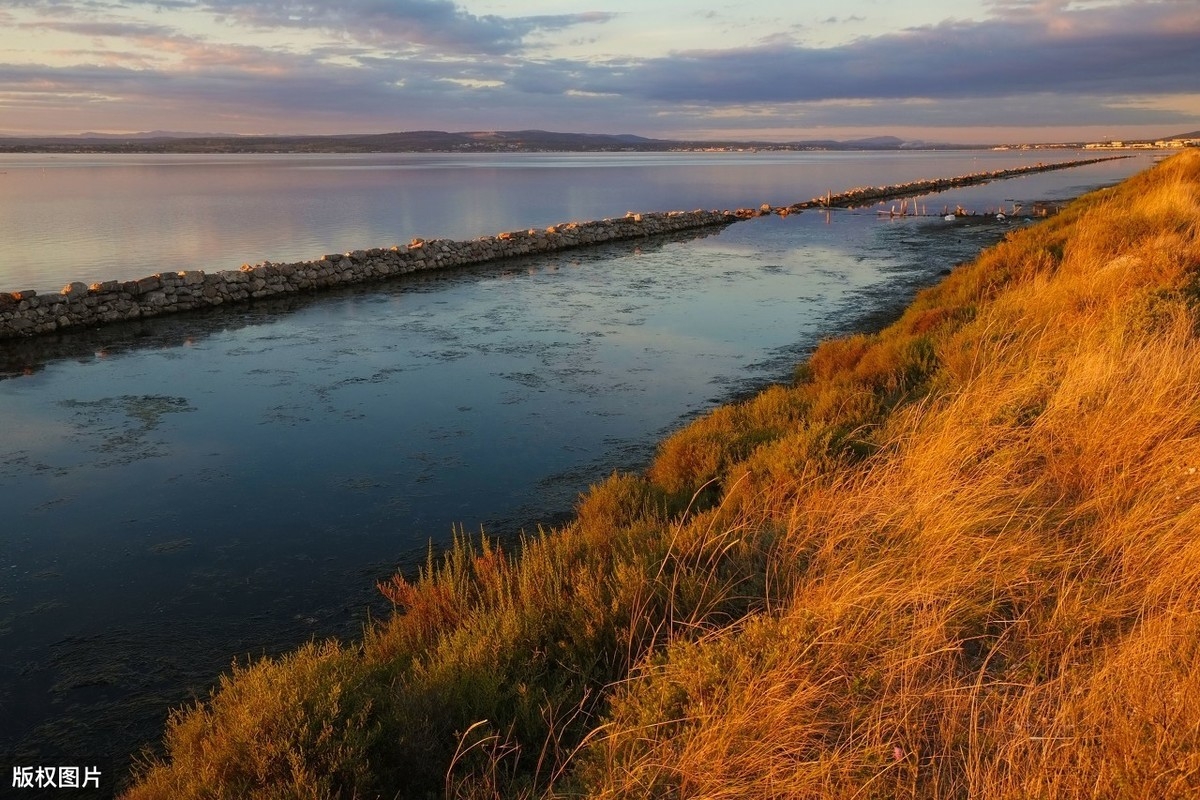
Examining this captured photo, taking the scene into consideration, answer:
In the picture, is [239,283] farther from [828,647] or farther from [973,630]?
[973,630]

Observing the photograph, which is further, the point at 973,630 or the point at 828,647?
the point at 973,630

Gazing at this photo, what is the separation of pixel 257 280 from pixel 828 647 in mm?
17236

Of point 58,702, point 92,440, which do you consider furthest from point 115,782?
point 92,440

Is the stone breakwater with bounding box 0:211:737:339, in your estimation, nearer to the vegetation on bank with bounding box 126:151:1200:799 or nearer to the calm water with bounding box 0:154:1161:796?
the calm water with bounding box 0:154:1161:796

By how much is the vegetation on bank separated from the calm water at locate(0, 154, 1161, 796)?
0.81 m

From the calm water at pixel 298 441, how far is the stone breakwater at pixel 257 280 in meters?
0.67

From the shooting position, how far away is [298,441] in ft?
28.0

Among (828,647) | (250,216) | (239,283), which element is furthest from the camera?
(250,216)

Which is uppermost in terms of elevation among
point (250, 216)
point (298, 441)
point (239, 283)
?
point (250, 216)

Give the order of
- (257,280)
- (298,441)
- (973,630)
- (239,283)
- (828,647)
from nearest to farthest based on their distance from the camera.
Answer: (828,647) < (973,630) < (298,441) < (239,283) < (257,280)

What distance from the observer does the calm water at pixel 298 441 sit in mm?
4984

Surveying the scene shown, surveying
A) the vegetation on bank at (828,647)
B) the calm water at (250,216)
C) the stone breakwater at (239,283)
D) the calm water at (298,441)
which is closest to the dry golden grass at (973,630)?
the vegetation on bank at (828,647)

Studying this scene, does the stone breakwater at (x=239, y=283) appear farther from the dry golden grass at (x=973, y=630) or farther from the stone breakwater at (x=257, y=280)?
the dry golden grass at (x=973, y=630)

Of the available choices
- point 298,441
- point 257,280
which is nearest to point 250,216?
point 257,280
